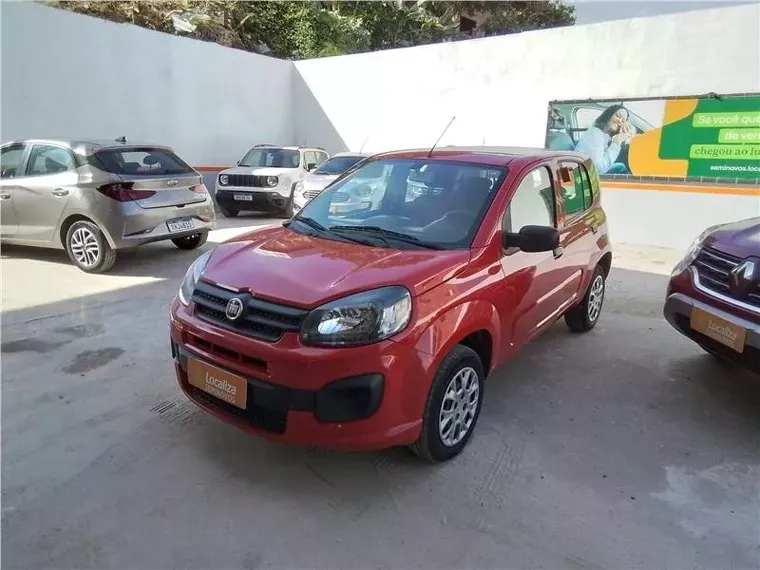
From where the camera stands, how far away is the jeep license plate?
3.26m

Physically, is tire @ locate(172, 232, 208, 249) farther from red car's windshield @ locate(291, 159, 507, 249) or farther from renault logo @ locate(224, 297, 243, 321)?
renault logo @ locate(224, 297, 243, 321)

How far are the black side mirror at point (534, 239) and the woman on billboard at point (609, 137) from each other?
7227 mm

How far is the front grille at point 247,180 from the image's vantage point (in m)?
11.0

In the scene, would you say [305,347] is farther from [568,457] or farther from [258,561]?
[568,457]

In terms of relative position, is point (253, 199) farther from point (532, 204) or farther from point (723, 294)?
point (723, 294)

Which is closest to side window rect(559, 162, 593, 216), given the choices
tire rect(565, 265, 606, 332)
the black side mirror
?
tire rect(565, 265, 606, 332)

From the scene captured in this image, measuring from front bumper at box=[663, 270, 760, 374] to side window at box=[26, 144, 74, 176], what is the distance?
628 cm

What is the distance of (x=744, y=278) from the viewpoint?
332 centimetres

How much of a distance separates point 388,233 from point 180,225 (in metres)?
4.38

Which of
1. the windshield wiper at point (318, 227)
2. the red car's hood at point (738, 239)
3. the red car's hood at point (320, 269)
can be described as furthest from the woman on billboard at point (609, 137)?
the red car's hood at point (320, 269)

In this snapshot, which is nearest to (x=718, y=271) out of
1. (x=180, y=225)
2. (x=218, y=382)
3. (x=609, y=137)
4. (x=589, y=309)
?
(x=589, y=309)

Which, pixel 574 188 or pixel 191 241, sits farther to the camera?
pixel 191 241

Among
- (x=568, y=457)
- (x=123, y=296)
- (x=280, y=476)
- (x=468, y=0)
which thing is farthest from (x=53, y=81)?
(x=468, y=0)

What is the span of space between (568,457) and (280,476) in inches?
61.2
